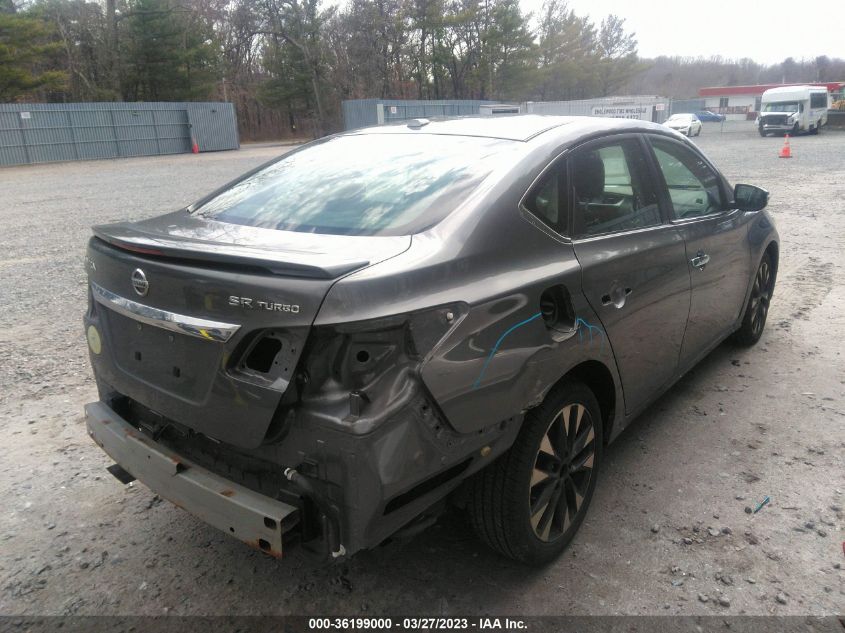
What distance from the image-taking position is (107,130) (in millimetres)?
31547

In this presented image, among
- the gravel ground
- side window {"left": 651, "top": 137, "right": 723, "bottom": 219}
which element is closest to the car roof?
side window {"left": 651, "top": 137, "right": 723, "bottom": 219}

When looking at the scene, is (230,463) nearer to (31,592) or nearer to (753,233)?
(31,592)

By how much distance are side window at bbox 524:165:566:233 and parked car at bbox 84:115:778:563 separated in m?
0.01

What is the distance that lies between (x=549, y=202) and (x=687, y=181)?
1.53 metres

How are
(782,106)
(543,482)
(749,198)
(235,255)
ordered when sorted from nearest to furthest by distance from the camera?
(235,255) < (543,482) < (749,198) < (782,106)

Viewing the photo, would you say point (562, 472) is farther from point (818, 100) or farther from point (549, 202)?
point (818, 100)

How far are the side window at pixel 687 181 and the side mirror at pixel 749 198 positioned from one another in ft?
0.60

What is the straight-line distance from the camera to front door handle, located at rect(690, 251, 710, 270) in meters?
3.43

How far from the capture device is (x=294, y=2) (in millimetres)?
44844

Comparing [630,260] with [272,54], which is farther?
[272,54]

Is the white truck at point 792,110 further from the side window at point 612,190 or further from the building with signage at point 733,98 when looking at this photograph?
the building with signage at point 733,98

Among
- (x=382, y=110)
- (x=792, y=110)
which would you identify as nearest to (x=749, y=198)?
(x=382, y=110)

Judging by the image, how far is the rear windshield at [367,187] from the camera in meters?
2.42

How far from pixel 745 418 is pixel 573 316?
6.46 ft
